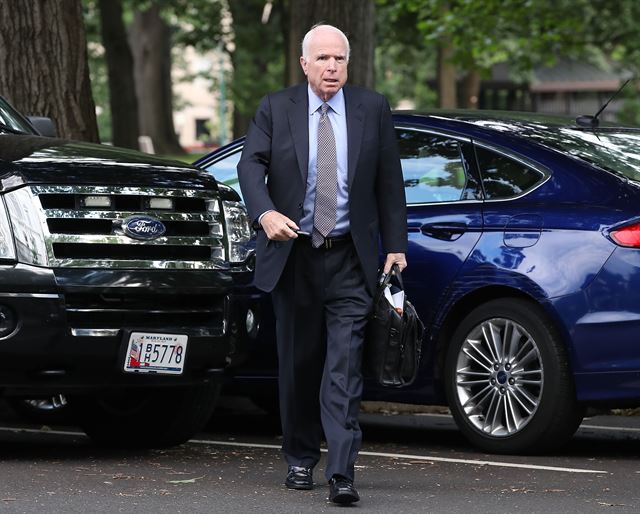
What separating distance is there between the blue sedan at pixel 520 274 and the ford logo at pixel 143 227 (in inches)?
53.2

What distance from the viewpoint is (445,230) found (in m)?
8.08

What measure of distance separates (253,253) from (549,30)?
18.7 metres

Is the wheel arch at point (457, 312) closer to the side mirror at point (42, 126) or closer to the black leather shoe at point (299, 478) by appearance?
the black leather shoe at point (299, 478)

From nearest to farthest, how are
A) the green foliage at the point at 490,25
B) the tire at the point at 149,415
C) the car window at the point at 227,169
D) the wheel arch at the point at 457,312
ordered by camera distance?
1. the wheel arch at the point at 457,312
2. the tire at the point at 149,415
3. the car window at the point at 227,169
4. the green foliage at the point at 490,25

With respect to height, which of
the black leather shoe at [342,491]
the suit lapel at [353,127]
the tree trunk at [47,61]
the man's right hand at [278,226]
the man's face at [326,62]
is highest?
the tree trunk at [47,61]

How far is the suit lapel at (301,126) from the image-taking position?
256 inches

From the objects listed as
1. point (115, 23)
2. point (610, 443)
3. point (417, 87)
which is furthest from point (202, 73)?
point (610, 443)

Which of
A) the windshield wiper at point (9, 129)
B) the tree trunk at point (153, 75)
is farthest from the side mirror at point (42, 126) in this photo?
the tree trunk at point (153, 75)

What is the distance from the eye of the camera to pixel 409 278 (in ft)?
26.9

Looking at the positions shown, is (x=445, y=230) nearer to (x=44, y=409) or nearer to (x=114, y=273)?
(x=114, y=273)

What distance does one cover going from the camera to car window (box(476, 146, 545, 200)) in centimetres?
800

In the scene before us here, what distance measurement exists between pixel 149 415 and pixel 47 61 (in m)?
4.19

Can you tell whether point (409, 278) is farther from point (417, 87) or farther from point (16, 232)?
point (417, 87)

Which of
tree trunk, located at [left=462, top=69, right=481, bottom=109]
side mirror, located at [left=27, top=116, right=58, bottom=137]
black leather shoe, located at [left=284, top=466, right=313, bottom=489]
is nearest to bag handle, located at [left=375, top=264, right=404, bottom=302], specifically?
A: black leather shoe, located at [left=284, top=466, right=313, bottom=489]
